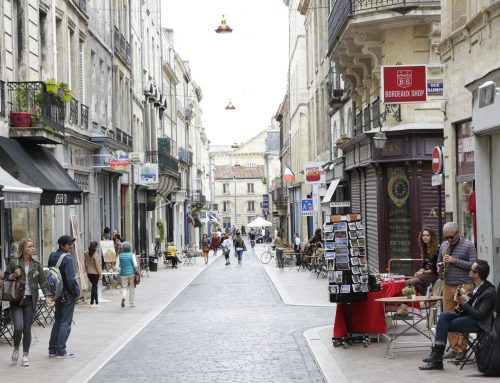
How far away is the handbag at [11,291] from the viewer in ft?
41.0

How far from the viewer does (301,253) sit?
4072cm

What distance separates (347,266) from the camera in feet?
46.2

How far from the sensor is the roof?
14900 centimetres

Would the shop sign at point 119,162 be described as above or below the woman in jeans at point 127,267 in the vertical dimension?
above

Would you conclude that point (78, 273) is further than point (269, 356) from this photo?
Yes

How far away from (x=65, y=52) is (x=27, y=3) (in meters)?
4.95

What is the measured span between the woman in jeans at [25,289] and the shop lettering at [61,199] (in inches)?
282

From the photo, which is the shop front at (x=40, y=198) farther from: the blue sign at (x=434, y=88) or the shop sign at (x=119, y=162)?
the blue sign at (x=434, y=88)

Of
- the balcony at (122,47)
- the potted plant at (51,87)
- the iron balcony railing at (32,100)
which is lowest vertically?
the iron balcony railing at (32,100)

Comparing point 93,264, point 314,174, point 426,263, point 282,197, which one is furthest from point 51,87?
point 282,197

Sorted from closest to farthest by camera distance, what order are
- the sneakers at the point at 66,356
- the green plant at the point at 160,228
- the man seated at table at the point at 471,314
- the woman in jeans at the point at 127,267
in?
the man seated at table at the point at 471,314, the sneakers at the point at 66,356, the woman in jeans at the point at 127,267, the green plant at the point at 160,228

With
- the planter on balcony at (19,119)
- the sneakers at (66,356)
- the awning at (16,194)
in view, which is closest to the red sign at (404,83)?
the planter on balcony at (19,119)

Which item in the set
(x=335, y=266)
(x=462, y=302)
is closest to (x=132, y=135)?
A: (x=335, y=266)

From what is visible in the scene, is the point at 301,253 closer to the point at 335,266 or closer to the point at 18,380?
the point at 335,266
